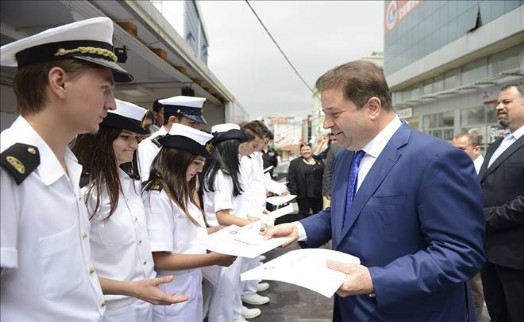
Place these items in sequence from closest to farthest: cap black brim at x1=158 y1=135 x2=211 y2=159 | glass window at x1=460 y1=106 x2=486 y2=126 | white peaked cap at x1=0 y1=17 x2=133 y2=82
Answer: white peaked cap at x1=0 y1=17 x2=133 y2=82 → cap black brim at x1=158 y1=135 x2=211 y2=159 → glass window at x1=460 y1=106 x2=486 y2=126

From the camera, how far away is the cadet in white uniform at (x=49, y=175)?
37.6 inches

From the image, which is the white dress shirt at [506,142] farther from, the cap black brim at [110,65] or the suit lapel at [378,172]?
the cap black brim at [110,65]

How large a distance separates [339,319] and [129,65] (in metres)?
6.06

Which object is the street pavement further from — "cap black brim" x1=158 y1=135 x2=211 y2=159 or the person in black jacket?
"cap black brim" x1=158 y1=135 x2=211 y2=159

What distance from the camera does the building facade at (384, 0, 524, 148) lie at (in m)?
17.8

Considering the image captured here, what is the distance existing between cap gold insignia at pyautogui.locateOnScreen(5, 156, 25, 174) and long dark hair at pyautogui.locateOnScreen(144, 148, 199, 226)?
3.91 ft

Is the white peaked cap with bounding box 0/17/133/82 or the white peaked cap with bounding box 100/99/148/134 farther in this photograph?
the white peaked cap with bounding box 100/99/148/134

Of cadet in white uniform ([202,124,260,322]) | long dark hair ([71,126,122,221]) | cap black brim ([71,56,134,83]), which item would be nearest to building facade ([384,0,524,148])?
cadet in white uniform ([202,124,260,322])

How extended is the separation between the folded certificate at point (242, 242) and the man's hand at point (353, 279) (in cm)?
41

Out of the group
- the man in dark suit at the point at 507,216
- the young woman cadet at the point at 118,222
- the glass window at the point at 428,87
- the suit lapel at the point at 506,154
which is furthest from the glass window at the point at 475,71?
the young woman cadet at the point at 118,222

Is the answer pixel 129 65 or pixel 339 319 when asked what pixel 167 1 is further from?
pixel 339 319

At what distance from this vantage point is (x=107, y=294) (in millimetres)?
1607

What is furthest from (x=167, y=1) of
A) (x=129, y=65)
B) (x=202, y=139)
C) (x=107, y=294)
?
(x=107, y=294)

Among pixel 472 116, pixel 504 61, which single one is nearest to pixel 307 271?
pixel 504 61
